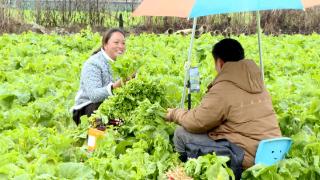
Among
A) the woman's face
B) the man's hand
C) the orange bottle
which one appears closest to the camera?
the man's hand

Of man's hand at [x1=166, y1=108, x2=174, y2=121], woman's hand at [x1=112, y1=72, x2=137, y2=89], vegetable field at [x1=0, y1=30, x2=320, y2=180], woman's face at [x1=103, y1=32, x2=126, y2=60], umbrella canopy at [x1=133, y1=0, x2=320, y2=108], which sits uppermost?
umbrella canopy at [x1=133, y1=0, x2=320, y2=108]

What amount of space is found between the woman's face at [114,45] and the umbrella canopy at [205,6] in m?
0.97

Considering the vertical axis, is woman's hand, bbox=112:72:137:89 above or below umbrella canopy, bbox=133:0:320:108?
below

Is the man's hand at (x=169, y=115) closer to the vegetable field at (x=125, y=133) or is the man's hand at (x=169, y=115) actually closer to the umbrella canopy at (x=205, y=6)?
the vegetable field at (x=125, y=133)

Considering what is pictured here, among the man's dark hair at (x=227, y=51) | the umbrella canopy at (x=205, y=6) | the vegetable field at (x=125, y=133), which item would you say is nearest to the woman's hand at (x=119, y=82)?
the vegetable field at (x=125, y=133)

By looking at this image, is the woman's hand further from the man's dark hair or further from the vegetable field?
the man's dark hair

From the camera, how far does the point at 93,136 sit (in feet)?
17.5

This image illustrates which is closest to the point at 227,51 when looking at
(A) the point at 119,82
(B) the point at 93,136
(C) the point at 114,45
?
(A) the point at 119,82

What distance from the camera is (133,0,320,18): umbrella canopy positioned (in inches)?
186

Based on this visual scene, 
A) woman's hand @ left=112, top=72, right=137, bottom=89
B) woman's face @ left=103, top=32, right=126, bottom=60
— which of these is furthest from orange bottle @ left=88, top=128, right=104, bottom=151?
woman's face @ left=103, top=32, right=126, bottom=60

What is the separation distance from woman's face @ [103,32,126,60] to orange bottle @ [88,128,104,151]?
1094mm

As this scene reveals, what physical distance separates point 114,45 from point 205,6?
65.5 inches

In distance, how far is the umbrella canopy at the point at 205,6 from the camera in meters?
4.73

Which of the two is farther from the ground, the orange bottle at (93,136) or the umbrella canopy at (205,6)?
the umbrella canopy at (205,6)
